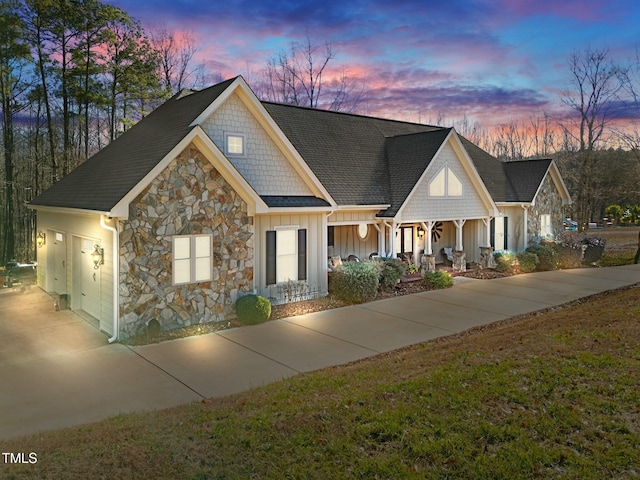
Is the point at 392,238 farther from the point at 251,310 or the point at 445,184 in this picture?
the point at 251,310

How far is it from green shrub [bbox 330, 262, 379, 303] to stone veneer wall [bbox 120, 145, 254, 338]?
3194mm

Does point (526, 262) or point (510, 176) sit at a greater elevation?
point (510, 176)

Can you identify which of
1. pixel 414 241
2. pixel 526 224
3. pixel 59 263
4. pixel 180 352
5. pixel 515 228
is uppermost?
pixel 526 224

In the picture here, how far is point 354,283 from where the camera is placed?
14164mm

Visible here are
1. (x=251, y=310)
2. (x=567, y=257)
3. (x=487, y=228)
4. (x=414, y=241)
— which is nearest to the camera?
(x=251, y=310)

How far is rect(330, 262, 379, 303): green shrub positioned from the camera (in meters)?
14.2

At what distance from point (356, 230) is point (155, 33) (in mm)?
20942

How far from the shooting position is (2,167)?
2589cm

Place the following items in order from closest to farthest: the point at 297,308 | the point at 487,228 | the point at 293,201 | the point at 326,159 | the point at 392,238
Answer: the point at 297,308, the point at 293,201, the point at 392,238, the point at 326,159, the point at 487,228

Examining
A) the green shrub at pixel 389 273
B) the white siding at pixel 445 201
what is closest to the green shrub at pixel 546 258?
the white siding at pixel 445 201

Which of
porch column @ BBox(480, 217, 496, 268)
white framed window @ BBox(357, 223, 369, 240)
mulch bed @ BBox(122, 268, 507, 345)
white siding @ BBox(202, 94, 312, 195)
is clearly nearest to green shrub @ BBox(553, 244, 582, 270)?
porch column @ BBox(480, 217, 496, 268)

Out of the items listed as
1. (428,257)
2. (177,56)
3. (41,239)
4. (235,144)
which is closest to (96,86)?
(177,56)

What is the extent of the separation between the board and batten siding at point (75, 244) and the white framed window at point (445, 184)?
39.2 feet

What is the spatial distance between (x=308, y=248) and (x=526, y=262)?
36.9 feet
